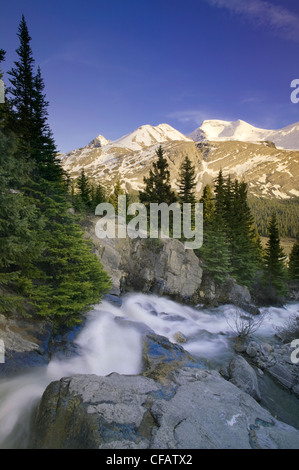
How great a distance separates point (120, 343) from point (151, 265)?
1202cm

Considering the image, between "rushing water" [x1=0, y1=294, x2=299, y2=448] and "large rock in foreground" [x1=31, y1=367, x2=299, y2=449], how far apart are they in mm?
1028

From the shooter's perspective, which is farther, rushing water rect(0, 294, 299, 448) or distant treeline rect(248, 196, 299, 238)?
distant treeline rect(248, 196, 299, 238)

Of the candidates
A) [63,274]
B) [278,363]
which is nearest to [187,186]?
[278,363]

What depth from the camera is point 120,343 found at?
12.2 m

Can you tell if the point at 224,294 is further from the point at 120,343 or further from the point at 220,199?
the point at 120,343

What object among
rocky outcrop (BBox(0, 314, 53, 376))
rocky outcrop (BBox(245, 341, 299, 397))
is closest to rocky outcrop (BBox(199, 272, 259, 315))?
rocky outcrop (BBox(245, 341, 299, 397))

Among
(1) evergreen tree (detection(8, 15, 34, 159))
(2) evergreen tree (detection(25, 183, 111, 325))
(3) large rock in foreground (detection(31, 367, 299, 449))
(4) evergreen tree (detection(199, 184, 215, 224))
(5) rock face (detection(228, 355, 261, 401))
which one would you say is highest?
(1) evergreen tree (detection(8, 15, 34, 159))

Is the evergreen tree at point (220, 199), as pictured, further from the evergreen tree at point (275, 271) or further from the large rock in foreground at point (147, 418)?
the large rock in foreground at point (147, 418)

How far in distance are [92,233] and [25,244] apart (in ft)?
46.0

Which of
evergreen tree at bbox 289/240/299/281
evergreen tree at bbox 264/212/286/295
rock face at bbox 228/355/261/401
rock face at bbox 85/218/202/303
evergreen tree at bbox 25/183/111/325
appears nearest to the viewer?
rock face at bbox 228/355/261/401

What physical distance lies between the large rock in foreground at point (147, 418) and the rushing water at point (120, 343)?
1.03 m

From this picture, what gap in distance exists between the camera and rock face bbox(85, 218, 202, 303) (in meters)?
22.3

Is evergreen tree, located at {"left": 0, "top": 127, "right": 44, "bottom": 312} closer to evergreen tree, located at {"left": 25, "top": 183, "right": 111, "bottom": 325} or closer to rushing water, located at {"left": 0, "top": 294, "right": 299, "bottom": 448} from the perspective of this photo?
evergreen tree, located at {"left": 25, "top": 183, "right": 111, "bottom": 325}

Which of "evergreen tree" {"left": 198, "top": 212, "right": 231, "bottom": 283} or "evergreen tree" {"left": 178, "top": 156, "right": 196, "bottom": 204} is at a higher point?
Answer: "evergreen tree" {"left": 178, "top": 156, "right": 196, "bottom": 204}
